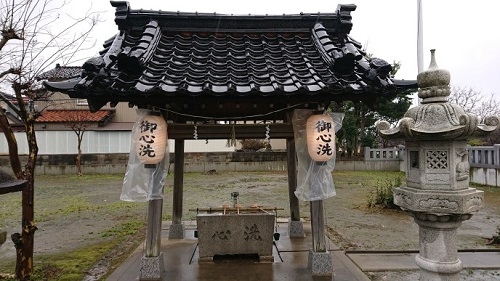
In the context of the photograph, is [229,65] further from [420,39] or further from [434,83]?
[420,39]

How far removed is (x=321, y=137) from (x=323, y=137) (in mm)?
34

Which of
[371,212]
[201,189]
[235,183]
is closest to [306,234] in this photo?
[371,212]

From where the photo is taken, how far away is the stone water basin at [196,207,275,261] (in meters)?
6.55

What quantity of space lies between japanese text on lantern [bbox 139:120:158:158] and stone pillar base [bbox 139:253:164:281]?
1955 millimetres

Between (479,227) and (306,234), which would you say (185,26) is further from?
(479,227)

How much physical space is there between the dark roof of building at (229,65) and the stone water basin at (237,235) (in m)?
2.13

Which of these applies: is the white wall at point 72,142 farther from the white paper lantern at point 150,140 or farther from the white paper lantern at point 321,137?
the white paper lantern at point 321,137

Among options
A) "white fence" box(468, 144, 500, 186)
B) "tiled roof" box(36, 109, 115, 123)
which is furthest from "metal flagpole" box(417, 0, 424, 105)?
"tiled roof" box(36, 109, 115, 123)

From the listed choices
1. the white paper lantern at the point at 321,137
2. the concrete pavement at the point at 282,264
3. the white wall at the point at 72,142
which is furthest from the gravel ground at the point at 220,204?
the white wall at the point at 72,142

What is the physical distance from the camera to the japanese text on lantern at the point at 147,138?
5078 mm

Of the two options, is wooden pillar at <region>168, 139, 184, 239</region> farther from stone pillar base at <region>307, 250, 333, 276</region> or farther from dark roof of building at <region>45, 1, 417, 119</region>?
stone pillar base at <region>307, 250, 333, 276</region>

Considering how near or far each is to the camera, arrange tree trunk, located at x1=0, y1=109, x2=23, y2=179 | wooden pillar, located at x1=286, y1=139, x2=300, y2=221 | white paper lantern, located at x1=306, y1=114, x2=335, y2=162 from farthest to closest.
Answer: wooden pillar, located at x1=286, y1=139, x2=300, y2=221
tree trunk, located at x1=0, y1=109, x2=23, y2=179
white paper lantern, located at x1=306, y1=114, x2=335, y2=162

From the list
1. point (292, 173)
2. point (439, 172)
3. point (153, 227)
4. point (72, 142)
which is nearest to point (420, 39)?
point (292, 173)

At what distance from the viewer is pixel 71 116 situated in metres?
25.0
